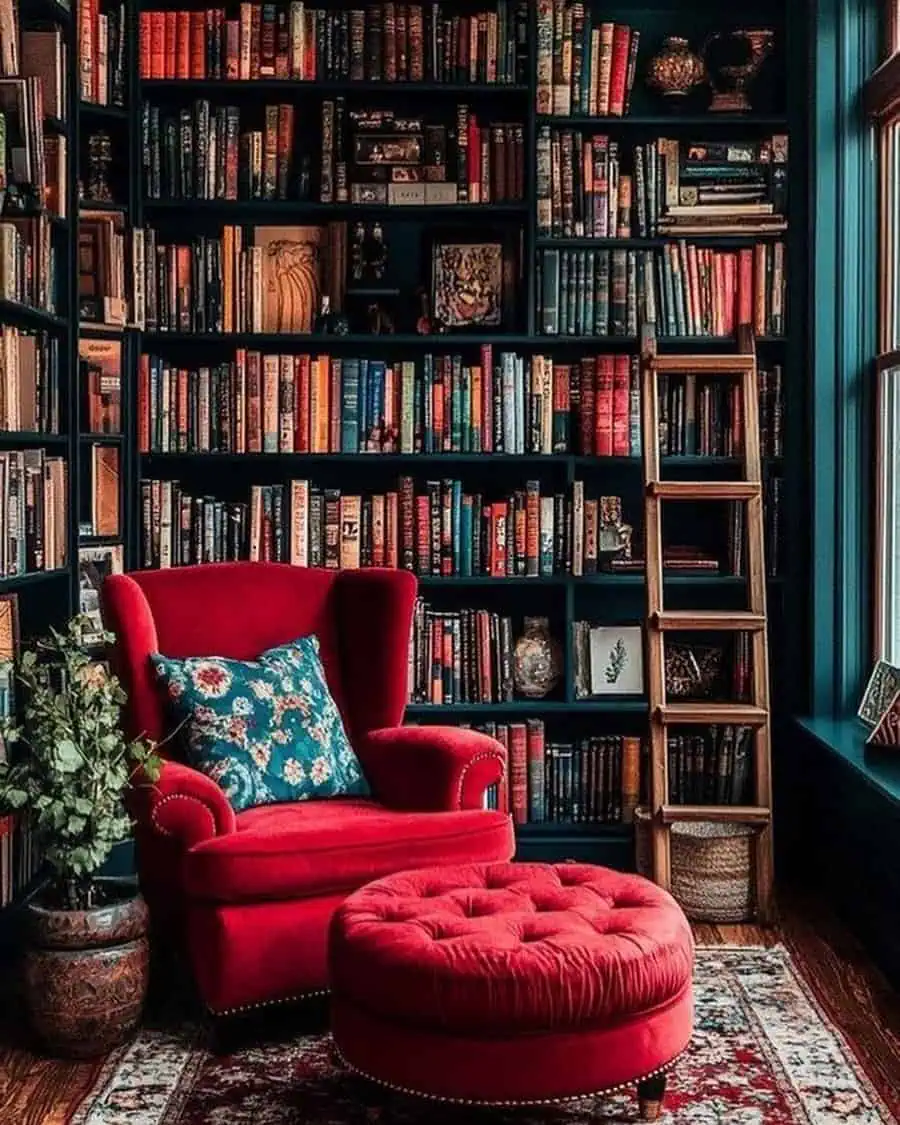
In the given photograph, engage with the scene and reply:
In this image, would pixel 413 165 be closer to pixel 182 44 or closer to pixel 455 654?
pixel 182 44

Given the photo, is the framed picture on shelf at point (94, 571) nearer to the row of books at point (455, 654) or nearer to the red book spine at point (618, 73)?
the row of books at point (455, 654)

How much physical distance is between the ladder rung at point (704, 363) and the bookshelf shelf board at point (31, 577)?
5.89 feet

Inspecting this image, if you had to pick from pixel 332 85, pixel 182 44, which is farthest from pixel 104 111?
pixel 332 85

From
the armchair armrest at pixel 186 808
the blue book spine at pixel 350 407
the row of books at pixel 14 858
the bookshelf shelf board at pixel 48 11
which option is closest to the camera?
the armchair armrest at pixel 186 808

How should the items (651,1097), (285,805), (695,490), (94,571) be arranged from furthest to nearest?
1. (94,571)
2. (695,490)
3. (285,805)
4. (651,1097)

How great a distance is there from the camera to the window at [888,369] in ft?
16.0

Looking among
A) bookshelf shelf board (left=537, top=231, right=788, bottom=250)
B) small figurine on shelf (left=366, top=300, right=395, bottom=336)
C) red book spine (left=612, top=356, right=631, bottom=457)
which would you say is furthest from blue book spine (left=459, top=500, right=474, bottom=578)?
bookshelf shelf board (left=537, top=231, right=788, bottom=250)

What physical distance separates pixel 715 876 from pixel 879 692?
0.69 metres

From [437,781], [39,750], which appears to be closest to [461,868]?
[437,781]

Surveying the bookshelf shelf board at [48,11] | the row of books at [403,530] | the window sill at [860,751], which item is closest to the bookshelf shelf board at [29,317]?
the row of books at [403,530]

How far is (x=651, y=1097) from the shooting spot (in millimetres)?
3309

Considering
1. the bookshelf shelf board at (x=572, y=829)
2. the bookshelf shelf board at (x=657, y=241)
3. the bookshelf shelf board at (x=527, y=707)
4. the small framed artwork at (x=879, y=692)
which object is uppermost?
the bookshelf shelf board at (x=657, y=241)

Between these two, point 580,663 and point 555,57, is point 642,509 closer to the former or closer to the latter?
point 580,663

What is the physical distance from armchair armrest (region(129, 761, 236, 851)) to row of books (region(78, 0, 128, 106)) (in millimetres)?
2253
